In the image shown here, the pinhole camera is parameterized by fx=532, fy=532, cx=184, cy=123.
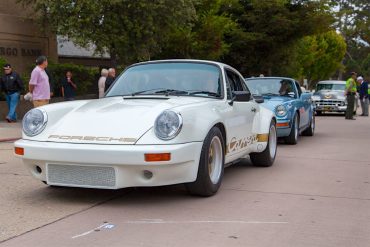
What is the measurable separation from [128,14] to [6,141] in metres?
7.18

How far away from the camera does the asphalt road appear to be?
4.55 meters

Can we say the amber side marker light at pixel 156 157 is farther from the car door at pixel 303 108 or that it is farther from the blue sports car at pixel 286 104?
the car door at pixel 303 108

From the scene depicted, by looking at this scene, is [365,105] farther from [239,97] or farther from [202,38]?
[239,97]

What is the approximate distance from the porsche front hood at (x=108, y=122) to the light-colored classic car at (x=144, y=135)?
1 cm

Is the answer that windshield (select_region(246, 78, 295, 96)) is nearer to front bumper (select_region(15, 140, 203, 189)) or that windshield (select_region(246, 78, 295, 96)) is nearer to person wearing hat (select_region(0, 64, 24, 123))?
person wearing hat (select_region(0, 64, 24, 123))

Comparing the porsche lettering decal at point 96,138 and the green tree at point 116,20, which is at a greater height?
the green tree at point 116,20

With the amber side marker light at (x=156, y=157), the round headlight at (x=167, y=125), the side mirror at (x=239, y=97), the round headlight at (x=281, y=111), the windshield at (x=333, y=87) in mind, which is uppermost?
the side mirror at (x=239, y=97)

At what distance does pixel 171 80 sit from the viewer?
6.76 metres

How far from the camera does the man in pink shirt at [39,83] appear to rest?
35.7ft

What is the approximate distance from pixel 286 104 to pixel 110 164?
6.71 metres

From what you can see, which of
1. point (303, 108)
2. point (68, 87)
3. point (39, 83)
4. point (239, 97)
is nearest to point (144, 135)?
point (239, 97)

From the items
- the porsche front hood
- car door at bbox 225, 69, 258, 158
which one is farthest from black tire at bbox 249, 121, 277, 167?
the porsche front hood

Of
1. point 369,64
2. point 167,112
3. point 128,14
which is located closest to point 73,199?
point 167,112

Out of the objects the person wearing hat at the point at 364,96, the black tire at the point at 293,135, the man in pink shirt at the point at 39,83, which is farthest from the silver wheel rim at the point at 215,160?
the person wearing hat at the point at 364,96
